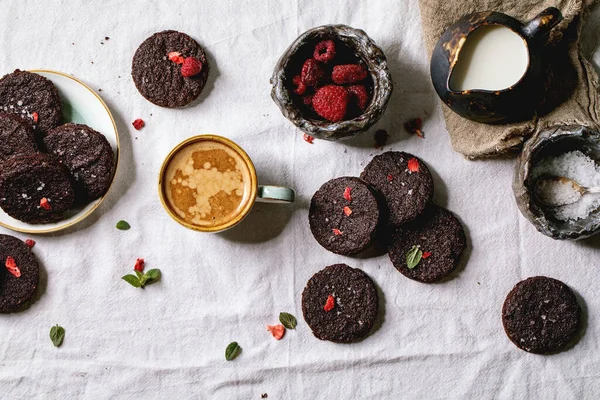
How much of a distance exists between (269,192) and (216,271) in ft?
1.34

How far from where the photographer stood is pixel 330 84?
2.04 metres

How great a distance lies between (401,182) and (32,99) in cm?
125

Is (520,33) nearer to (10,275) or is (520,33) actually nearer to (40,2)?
(40,2)

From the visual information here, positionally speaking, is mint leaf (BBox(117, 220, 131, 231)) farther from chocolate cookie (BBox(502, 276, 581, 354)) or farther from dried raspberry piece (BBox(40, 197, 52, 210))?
chocolate cookie (BBox(502, 276, 581, 354))

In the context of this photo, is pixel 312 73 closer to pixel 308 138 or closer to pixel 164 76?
pixel 308 138

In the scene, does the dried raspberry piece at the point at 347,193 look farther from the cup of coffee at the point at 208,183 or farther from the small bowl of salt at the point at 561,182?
the small bowl of salt at the point at 561,182

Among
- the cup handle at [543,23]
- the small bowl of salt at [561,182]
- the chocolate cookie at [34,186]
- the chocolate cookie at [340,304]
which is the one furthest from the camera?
the chocolate cookie at [340,304]

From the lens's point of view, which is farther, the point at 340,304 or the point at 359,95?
the point at 340,304

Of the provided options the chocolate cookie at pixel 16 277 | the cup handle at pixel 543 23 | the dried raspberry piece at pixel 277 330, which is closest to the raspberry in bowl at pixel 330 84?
the cup handle at pixel 543 23

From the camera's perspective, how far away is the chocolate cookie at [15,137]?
2086 mm

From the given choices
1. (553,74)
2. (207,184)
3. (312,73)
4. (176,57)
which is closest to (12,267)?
(207,184)

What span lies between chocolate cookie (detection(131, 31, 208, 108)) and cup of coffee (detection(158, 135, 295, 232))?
24 cm

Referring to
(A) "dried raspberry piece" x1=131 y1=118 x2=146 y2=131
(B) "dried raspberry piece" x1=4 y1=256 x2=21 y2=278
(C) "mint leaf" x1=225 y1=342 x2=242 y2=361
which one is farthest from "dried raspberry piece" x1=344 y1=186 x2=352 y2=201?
(B) "dried raspberry piece" x1=4 y1=256 x2=21 y2=278

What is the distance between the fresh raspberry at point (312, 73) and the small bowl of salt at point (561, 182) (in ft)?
2.20
